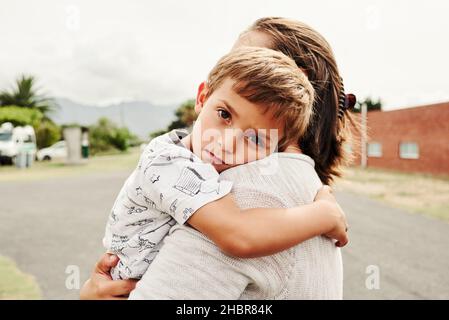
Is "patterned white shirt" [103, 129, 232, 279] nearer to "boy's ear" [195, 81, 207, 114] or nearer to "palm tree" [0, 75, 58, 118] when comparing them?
"boy's ear" [195, 81, 207, 114]

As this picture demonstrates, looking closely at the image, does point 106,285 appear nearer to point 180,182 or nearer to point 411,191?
point 180,182

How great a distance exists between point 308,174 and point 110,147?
43651 millimetres

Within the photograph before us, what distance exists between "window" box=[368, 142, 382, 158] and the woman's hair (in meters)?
25.0

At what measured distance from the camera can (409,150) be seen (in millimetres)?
22953

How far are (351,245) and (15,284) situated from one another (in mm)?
4856

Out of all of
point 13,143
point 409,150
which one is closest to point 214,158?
point 409,150

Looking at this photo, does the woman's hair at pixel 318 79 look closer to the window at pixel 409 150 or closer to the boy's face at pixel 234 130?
the boy's face at pixel 234 130

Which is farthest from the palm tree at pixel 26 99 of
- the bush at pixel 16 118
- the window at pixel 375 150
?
the window at pixel 375 150

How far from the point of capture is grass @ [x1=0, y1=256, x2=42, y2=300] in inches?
209

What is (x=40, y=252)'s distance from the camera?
7.38 m

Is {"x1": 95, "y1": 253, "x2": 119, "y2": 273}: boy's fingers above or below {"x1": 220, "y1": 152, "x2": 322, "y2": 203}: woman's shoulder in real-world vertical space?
below

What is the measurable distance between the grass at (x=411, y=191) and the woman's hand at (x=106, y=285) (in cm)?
970

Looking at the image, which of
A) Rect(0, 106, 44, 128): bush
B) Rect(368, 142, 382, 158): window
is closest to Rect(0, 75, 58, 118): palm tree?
Rect(0, 106, 44, 128): bush
